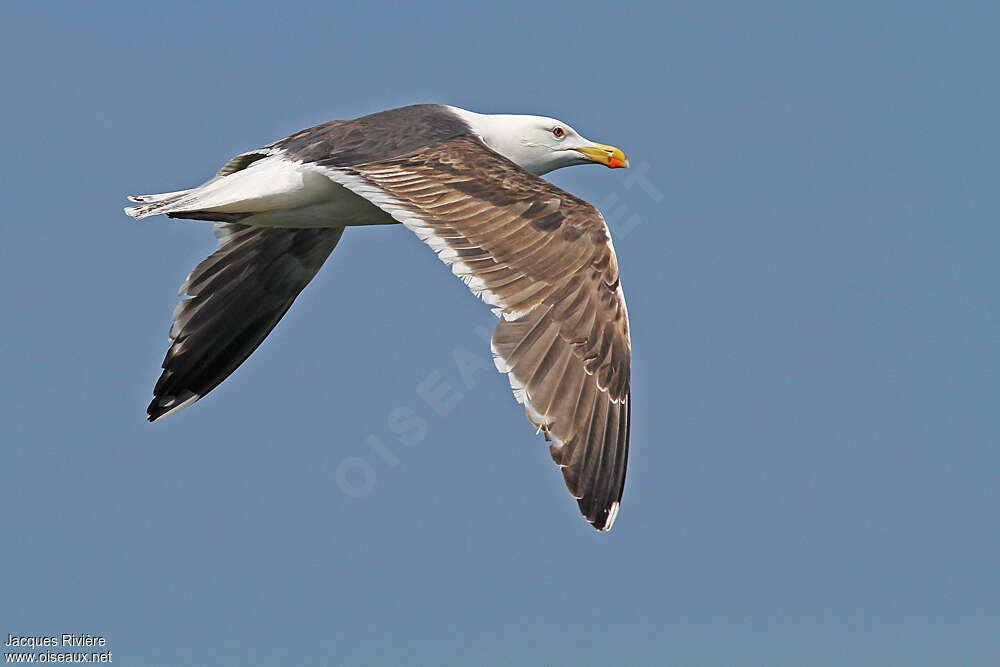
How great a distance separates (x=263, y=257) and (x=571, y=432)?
203 inches

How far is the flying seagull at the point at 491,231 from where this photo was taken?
8461 mm

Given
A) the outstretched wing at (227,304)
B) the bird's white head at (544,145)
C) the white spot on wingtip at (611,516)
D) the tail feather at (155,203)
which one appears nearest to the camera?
the white spot on wingtip at (611,516)

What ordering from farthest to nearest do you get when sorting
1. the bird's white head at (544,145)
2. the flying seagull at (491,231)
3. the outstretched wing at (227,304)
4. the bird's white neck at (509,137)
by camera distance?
the outstretched wing at (227,304) < the bird's white head at (544,145) < the bird's white neck at (509,137) < the flying seagull at (491,231)

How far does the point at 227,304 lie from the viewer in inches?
496

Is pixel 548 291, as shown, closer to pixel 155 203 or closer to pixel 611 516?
pixel 611 516

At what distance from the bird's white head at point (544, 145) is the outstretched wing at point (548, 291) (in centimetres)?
202

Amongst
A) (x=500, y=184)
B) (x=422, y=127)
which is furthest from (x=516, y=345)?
(x=422, y=127)

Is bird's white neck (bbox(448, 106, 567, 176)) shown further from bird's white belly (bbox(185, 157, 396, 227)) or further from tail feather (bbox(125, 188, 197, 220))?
tail feather (bbox(125, 188, 197, 220))

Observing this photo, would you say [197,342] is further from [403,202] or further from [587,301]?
[587,301]

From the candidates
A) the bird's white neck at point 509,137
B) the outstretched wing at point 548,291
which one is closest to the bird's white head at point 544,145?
the bird's white neck at point 509,137

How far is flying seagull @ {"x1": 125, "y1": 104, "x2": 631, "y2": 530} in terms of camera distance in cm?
846

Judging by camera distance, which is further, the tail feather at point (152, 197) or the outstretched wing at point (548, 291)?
the tail feather at point (152, 197)

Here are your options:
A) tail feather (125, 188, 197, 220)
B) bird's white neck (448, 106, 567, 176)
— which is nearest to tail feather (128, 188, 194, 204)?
tail feather (125, 188, 197, 220)

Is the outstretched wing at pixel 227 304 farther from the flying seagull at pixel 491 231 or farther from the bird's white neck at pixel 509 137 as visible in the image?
the bird's white neck at pixel 509 137
